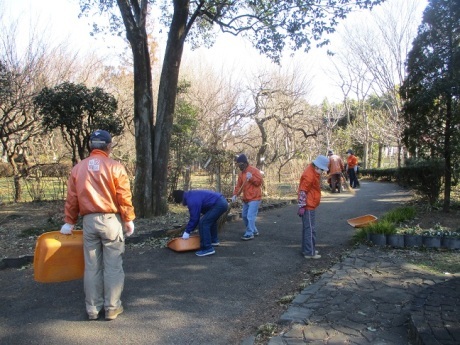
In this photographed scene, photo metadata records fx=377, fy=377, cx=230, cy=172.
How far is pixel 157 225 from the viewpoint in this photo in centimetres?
822

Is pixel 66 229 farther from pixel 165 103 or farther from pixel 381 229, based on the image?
pixel 165 103

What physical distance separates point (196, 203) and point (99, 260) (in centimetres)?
224

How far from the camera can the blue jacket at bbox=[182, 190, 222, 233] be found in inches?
236

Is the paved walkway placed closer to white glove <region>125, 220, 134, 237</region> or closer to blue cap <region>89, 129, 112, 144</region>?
white glove <region>125, 220, 134, 237</region>

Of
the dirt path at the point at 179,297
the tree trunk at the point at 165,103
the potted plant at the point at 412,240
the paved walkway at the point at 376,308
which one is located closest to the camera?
the paved walkway at the point at 376,308

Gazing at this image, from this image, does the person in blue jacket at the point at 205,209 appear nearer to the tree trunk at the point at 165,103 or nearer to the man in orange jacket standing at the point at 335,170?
the tree trunk at the point at 165,103

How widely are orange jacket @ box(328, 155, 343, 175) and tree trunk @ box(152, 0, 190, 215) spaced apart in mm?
7855

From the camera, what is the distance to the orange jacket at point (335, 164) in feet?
48.5

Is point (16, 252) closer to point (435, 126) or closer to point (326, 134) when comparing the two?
point (435, 126)

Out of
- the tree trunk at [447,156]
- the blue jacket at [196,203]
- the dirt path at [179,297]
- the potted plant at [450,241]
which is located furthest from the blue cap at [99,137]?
the tree trunk at [447,156]

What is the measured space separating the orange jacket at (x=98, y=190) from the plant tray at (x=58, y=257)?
9.5 inches

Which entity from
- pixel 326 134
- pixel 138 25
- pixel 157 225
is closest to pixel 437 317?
pixel 157 225

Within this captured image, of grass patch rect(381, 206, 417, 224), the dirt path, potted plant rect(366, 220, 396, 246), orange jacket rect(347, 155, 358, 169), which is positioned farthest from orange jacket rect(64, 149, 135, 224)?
orange jacket rect(347, 155, 358, 169)

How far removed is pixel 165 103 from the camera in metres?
9.11
